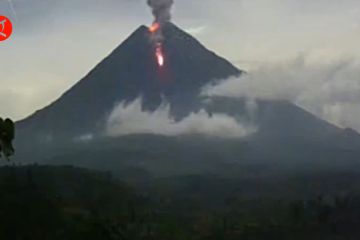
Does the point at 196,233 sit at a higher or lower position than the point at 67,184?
lower

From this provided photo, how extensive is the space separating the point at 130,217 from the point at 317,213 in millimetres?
46374

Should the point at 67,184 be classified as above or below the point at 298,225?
above

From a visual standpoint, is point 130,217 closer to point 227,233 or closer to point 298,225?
point 227,233

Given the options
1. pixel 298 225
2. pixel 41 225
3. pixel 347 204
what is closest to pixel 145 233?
pixel 298 225

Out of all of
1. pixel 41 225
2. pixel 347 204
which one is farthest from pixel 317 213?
pixel 41 225

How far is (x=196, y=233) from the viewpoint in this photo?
157 m

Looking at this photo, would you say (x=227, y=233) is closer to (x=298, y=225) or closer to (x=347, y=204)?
(x=298, y=225)

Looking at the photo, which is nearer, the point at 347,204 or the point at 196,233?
the point at 196,233

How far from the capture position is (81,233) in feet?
155

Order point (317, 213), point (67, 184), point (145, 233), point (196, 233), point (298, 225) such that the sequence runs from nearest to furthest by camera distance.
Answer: point (145, 233)
point (196, 233)
point (298, 225)
point (317, 213)
point (67, 184)

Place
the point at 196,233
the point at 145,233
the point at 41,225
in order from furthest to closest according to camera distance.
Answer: the point at 196,233 < the point at 145,233 < the point at 41,225

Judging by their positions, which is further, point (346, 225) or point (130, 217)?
point (346, 225)

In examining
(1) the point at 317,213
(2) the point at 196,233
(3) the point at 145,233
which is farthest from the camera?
(1) the point at 317,213

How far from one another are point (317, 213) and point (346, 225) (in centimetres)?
741
